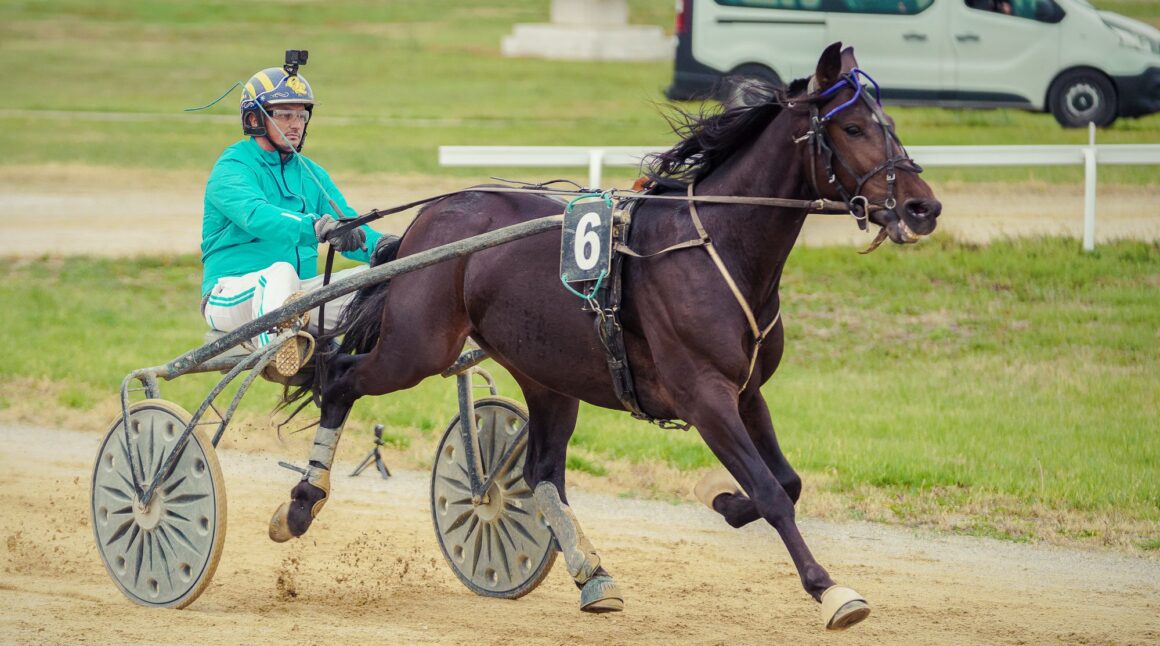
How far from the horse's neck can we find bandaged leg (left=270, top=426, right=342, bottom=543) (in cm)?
195

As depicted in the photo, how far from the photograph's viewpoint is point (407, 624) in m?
5.68

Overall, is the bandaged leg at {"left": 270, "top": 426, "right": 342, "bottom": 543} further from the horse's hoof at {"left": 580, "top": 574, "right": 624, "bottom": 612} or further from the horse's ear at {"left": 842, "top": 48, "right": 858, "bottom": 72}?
the horse's ear at {"left": 842, "top": 48, "right": 858, "bottom": 72}

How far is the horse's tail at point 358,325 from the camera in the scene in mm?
6234

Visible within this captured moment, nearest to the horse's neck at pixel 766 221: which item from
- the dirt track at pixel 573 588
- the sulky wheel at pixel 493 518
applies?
the dirt track at pixel 573 588

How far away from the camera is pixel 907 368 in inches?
393

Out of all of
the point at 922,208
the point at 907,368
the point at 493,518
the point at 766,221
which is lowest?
the point at 907,368

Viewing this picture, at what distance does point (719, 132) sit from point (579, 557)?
163cm

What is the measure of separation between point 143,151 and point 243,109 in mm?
14547

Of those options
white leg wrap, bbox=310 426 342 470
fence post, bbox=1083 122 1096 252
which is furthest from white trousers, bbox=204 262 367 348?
fence post, bbox=1083 122 1096 252

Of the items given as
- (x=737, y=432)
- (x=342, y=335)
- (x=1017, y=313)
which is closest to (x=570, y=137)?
(x=1017, y=313)

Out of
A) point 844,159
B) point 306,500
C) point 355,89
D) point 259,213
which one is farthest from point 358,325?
point 355,89

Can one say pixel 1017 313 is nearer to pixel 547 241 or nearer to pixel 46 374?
pixel 547 241

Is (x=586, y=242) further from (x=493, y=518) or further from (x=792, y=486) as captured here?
(x=493, y=518)

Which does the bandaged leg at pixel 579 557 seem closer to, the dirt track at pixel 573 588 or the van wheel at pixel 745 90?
the dirt track at pixel 573 588
